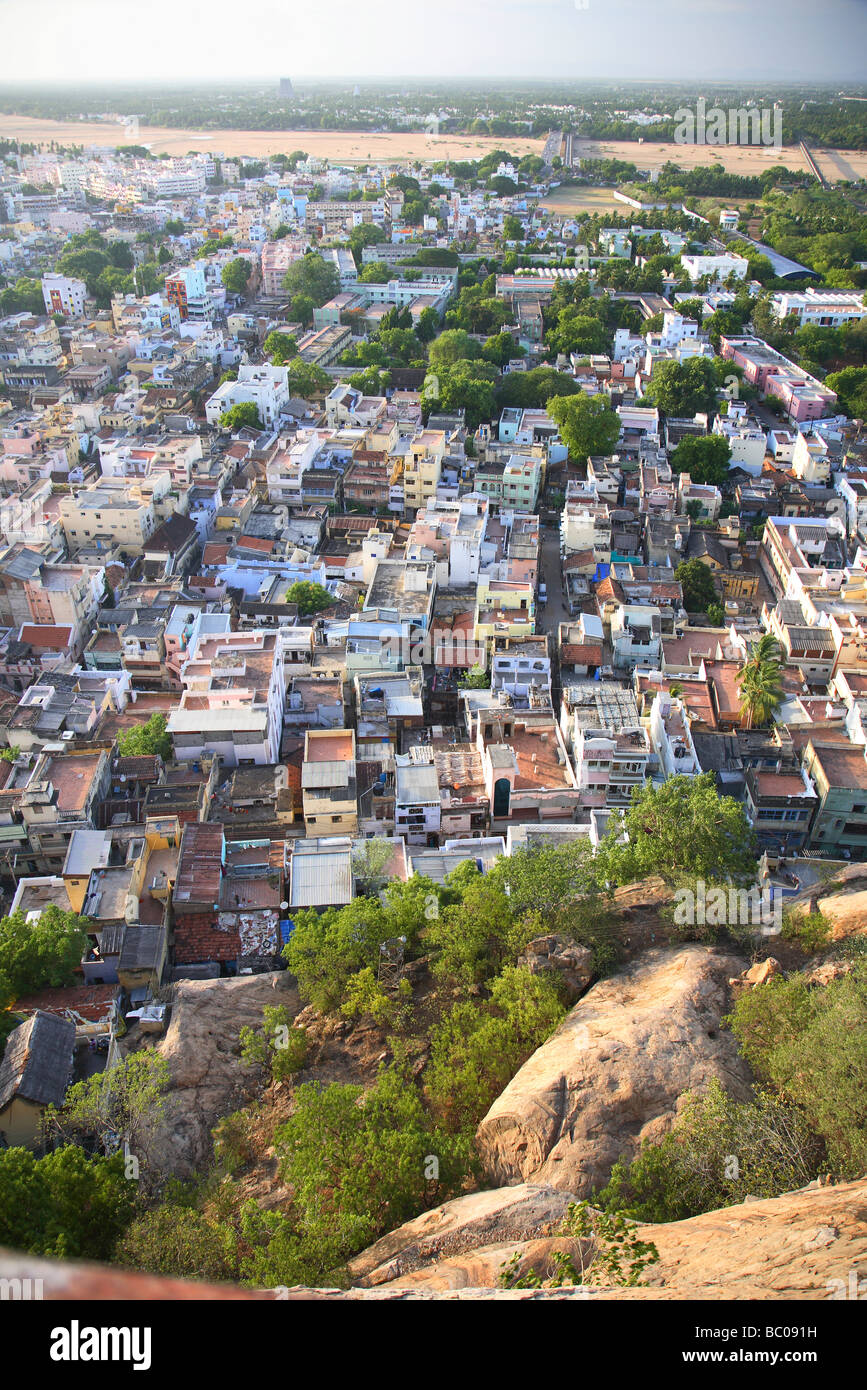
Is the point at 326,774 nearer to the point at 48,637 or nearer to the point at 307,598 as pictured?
the point at 307,598

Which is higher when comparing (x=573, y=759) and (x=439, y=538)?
(x=439, y=538)

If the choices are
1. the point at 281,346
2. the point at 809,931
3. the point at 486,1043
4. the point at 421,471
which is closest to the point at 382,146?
the point at 281,346

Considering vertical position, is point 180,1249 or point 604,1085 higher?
point 604,1085

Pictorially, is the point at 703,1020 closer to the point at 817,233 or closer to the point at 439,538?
the point at 439,538

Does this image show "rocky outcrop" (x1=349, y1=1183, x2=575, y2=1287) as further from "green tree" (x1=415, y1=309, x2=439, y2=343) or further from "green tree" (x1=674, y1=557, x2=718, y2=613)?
"green tree" (x1=415, y1=309, x2=439, y2=343)

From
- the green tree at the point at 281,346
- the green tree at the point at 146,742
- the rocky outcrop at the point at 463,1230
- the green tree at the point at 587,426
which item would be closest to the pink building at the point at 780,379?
the green tree at the point at 587,426

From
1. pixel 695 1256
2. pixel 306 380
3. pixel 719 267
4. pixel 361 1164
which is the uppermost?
A: pixel 719 267
